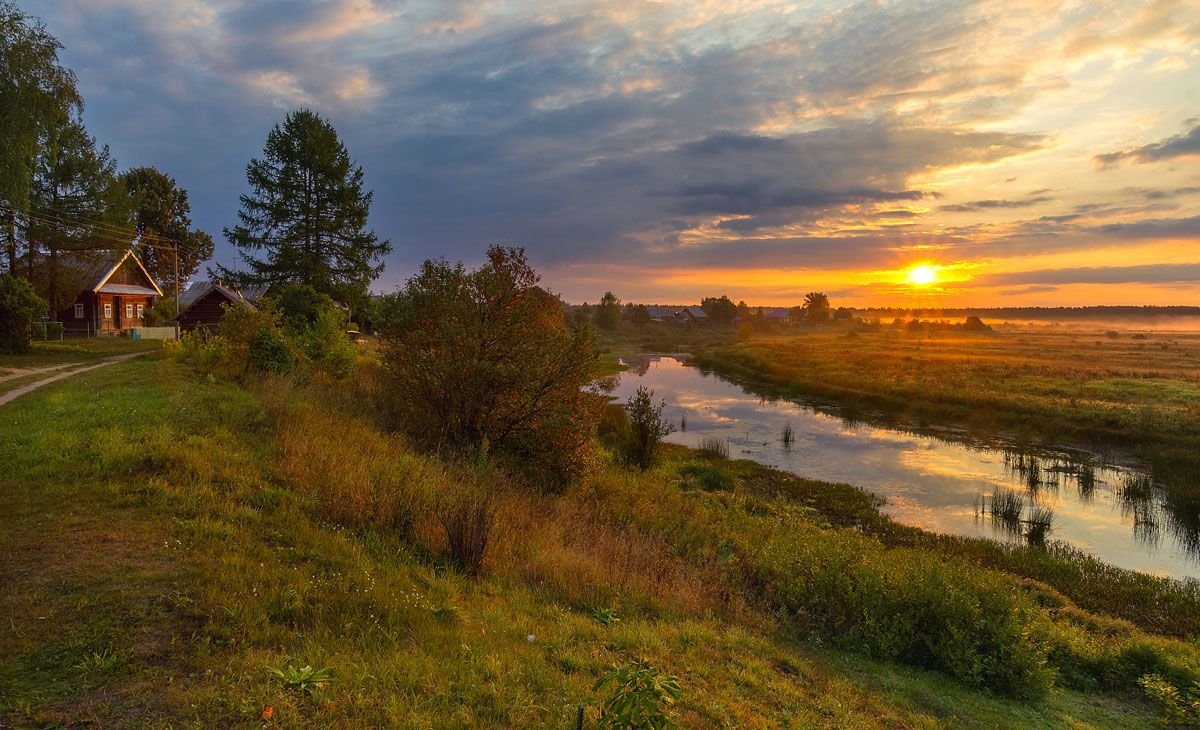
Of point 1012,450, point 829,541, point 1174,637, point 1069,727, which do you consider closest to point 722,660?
point 1069,727

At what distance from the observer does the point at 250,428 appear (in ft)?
36.3

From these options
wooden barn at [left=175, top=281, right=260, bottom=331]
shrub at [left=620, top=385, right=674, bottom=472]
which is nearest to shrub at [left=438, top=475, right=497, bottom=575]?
shrub at [left=620, top=385, right=674, bottom=472]

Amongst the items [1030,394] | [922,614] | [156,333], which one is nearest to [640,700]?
[922,614]

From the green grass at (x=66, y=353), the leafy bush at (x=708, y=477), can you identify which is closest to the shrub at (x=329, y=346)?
the green grass at (x=66, y=353)

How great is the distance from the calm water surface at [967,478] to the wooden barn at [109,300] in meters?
38.4

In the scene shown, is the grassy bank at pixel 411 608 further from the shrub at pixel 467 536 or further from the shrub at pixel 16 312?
the shrub at pixel 16 312

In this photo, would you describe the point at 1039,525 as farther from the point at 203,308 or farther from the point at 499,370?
the point at 203,308

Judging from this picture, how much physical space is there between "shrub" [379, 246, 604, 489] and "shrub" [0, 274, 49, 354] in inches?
765

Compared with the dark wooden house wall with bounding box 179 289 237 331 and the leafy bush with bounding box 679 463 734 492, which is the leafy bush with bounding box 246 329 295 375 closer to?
the leafy bush with bounding box 679 463 734 492

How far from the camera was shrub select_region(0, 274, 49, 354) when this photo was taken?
867 inches

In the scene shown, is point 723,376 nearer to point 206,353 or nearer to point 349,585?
point 206,353

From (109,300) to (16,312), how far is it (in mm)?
19701

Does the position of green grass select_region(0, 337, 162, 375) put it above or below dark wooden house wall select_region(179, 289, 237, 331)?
below

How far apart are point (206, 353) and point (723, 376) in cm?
4785
